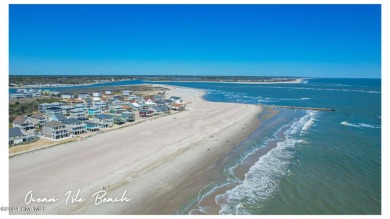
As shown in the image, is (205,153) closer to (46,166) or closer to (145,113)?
(46,166)

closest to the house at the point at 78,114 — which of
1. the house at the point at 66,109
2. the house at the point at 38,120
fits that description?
the house at the point at 66,109

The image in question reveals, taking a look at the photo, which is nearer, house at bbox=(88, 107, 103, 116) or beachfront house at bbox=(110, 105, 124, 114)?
house at bbox=(88, 107, 103, 116)

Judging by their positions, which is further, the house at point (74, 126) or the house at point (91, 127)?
the house at point (91, 127)

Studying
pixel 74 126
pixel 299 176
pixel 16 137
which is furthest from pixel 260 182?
pixel 16 137

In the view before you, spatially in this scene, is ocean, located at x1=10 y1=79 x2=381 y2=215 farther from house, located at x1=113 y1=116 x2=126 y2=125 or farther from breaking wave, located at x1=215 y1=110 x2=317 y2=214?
house, located at x1=113 y1=116 x2=126 y2=125

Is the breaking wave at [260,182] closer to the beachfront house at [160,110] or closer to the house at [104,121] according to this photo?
the house at [104,121]

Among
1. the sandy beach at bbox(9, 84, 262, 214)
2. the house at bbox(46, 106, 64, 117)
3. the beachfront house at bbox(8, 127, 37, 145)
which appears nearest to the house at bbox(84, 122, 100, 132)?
the sandy beach at bbox(9, 84, 262, 214)
